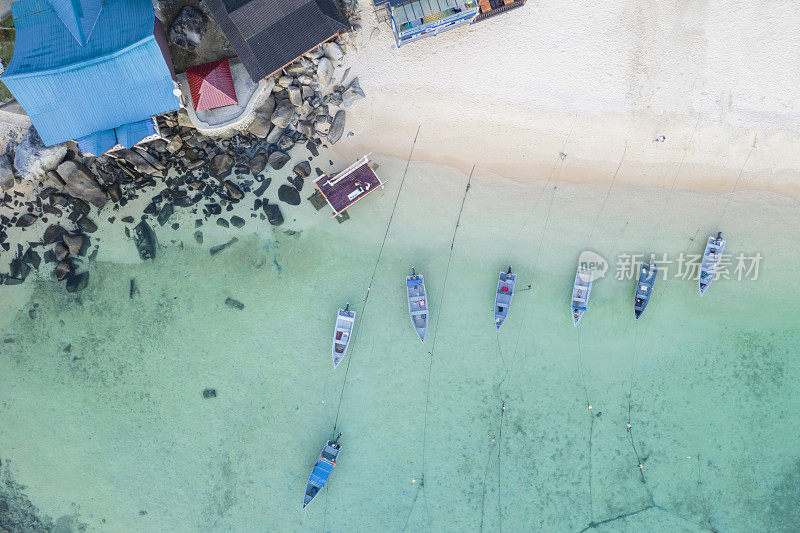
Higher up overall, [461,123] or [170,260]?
[461,123]

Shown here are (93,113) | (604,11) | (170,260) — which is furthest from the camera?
(170,260)

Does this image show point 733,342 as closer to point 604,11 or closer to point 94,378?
point 604,11

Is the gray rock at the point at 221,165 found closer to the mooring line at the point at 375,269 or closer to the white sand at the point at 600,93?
the white sand at the point at 600,93

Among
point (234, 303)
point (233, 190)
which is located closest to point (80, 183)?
point (233, 190)

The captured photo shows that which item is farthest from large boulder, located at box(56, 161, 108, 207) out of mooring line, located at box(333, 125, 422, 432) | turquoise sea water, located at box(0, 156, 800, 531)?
mooring line, located at box(333, 125, 422, 432)

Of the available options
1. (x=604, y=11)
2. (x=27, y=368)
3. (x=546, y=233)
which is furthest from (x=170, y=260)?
(x=604, y=11)

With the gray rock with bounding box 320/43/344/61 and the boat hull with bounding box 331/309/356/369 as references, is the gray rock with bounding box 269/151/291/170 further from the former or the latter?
the boat hull with bounding box 331/309/356/369

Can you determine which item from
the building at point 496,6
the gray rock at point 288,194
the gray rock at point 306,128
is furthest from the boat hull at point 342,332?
the building at point 496,6
